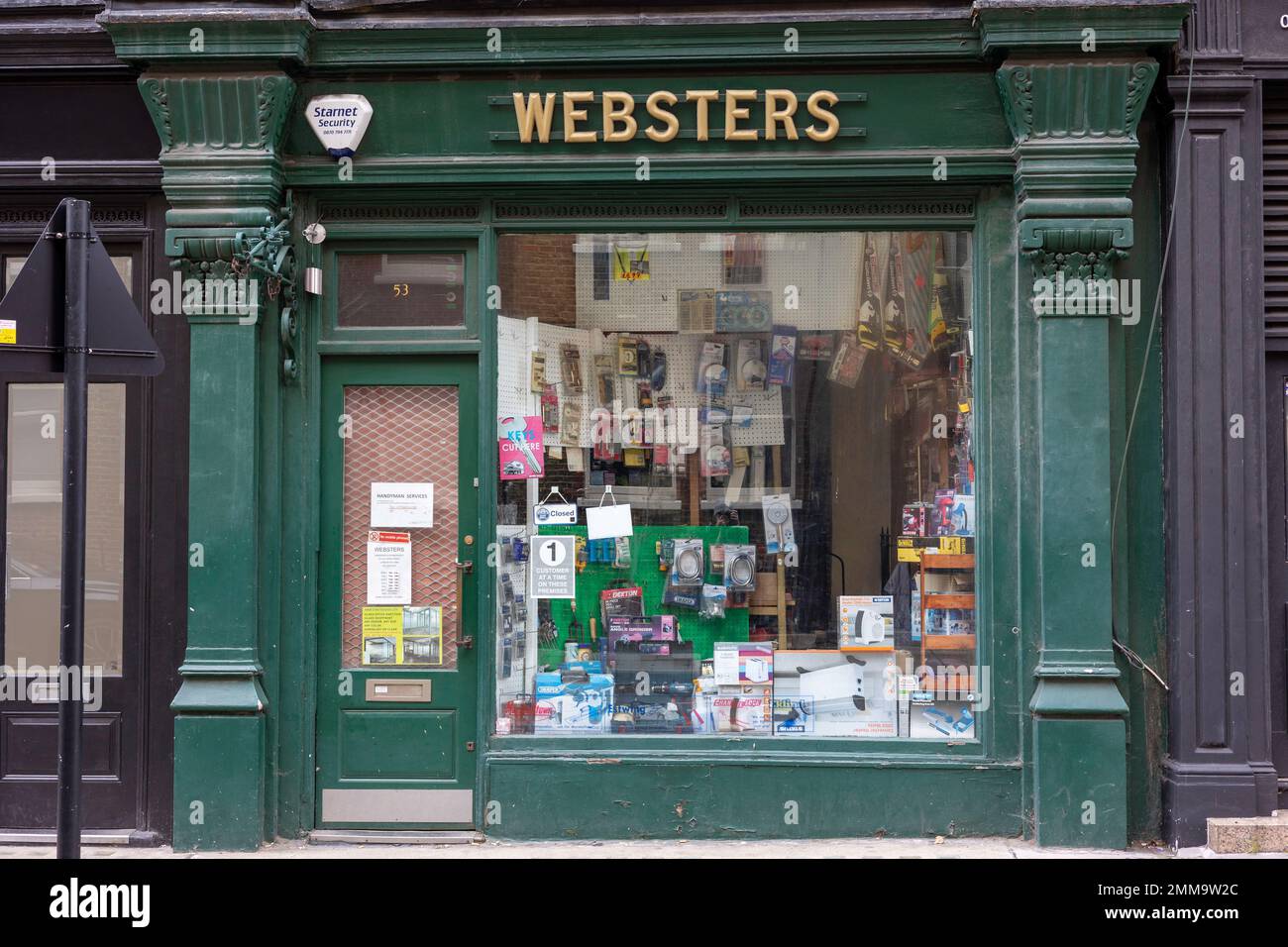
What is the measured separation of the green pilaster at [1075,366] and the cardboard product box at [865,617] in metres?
0.94

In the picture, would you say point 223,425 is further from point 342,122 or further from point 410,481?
point 342,122

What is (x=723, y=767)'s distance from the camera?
7.00 meters

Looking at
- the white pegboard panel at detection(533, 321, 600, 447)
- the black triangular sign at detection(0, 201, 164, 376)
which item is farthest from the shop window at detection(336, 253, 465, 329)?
the black triangular sign at detection(0, 201, 164, 376)

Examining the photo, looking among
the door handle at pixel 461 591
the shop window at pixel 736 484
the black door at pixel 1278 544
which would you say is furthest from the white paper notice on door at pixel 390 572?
the black door at pixel 1278 544

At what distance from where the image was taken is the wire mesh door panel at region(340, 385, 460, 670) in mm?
7254

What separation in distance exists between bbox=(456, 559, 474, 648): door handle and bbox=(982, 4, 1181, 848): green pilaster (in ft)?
11.2

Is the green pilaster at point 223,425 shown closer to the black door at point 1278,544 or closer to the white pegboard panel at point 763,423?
the white pegboard panel at point 763,423

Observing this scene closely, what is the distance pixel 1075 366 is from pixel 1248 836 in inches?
112

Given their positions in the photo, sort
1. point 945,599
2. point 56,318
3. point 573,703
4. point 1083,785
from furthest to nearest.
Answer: point 573,703
point 945,599
point 1083,785
point 56,318

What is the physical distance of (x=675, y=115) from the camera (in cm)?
710

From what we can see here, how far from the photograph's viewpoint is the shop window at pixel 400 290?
24.1 feet

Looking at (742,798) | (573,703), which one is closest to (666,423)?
(573,703)

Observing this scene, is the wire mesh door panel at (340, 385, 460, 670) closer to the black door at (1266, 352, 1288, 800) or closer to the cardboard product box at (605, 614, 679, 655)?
the cardboard product box at (605, 614, 679, 655)

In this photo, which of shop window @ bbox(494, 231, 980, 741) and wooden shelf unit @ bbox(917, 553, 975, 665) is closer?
wooden shelf unit @ bbox(917, 553, 975, 665)
